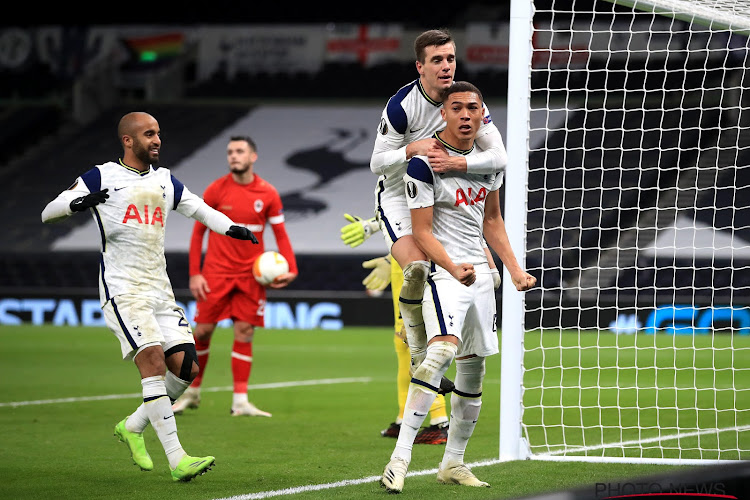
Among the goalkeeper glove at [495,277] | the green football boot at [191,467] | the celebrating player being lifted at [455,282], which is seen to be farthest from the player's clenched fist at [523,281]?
the green football boot at [191,467]

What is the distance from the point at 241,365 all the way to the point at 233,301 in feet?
1.89

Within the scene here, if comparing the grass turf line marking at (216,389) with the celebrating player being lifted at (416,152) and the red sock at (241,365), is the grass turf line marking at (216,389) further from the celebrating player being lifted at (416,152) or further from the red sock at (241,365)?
the celebrating player being lifted at (416,152)

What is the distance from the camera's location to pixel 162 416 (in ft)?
17.3

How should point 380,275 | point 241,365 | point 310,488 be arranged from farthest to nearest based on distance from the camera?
1. point 241,365
2. point 380,275
3. point 310,488

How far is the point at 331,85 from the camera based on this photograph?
86.9 ft

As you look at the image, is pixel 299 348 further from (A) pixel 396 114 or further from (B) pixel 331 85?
(B) pixel 331 85

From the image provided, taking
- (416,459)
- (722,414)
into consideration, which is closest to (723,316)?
(722,414)

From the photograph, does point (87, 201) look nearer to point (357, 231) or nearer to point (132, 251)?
point (132, 251)

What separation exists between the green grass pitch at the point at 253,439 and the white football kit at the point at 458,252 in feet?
2.50

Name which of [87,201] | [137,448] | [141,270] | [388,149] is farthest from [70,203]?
[388,149]

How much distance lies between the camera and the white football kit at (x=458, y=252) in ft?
16.2

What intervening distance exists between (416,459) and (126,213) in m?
2.17

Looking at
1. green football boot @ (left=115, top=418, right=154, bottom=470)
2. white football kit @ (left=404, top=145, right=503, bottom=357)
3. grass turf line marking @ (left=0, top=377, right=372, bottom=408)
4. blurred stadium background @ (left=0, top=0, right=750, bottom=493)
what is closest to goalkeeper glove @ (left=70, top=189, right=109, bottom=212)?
green football boot @ (left=115, top=418, right=154, bottom=470)

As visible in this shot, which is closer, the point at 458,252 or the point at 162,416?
the point at 458,252
